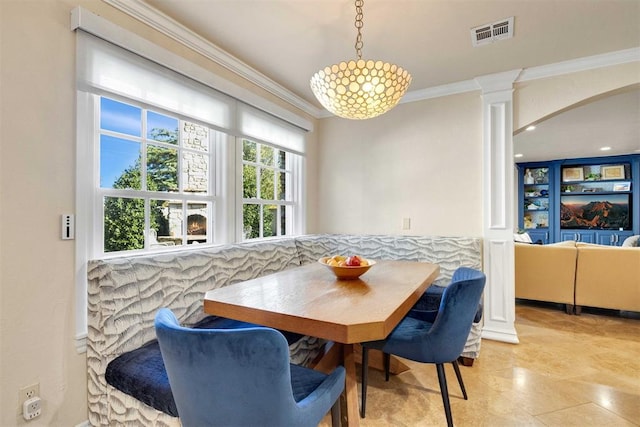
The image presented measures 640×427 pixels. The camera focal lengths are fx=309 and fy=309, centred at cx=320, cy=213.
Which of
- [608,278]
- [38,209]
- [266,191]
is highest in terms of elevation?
[266,191]

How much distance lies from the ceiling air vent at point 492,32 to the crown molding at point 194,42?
1.70m

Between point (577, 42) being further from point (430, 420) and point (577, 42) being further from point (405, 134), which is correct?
point (430, 420)

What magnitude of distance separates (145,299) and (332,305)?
104 centimetres

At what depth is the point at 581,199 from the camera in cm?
720

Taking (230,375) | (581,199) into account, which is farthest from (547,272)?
(581,199)

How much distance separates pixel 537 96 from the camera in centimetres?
278

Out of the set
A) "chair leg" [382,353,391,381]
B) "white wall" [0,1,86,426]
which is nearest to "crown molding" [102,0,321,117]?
"white wall" [0,1,86,426]

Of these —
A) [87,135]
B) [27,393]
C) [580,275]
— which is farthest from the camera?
[580,275]

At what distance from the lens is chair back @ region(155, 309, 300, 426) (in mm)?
834

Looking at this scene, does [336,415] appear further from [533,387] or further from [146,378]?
[533,387]

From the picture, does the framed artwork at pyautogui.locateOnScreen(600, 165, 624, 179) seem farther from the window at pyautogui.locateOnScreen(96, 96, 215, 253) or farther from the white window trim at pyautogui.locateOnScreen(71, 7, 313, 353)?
the white window trim at pyautogui.locateOnScreen(71, 7, 313, 353)

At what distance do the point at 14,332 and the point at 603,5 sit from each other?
360 centimetres

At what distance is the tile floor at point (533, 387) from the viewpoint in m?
1.76

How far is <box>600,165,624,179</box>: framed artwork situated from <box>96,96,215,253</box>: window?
8624 millimetres
